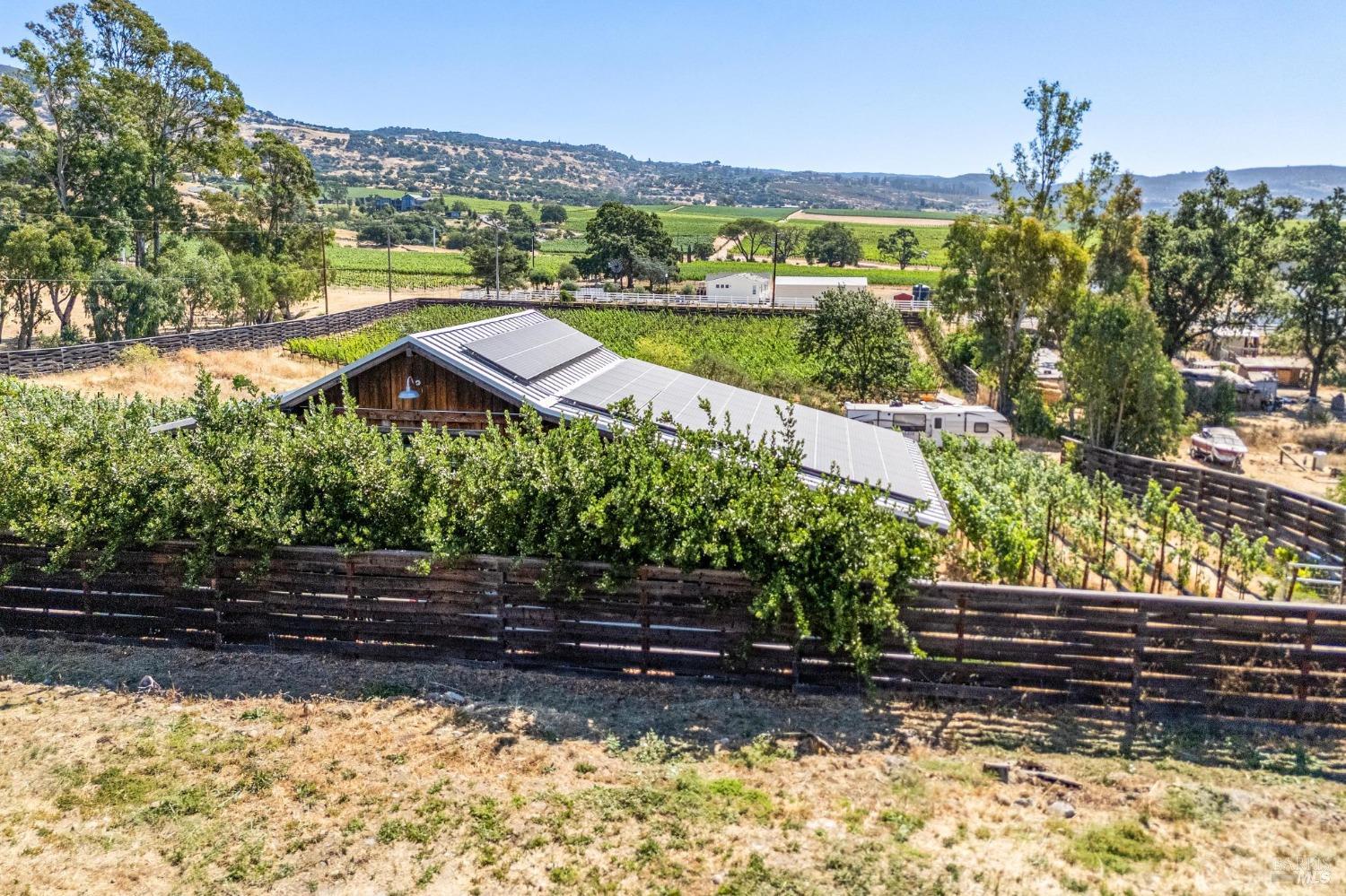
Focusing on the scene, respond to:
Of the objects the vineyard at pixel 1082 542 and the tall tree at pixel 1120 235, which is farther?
the tall tree at pixel 1120 235

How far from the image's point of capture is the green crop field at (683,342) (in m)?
34.3

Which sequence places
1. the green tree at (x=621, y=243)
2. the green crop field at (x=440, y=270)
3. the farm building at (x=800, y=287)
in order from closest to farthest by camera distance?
1. the farm building at (x=800, y=287)
2. the green tree at (x=621, y=243)
3. the green crop field at (x=440, y=270)

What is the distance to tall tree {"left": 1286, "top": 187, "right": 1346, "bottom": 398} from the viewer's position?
140 ft

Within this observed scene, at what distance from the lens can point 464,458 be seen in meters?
9.96

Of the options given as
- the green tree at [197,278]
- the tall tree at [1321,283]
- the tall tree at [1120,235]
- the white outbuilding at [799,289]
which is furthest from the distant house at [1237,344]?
the green tree at [197,278]

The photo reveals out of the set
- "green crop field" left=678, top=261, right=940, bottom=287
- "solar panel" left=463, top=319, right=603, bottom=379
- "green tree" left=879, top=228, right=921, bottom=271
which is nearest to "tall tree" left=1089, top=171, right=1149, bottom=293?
"solar panel" left=463, top=319, right=603, bottom=379

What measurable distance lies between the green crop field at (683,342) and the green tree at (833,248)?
2574 inches

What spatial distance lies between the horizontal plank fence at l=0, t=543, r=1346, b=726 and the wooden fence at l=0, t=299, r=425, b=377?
26.1 m

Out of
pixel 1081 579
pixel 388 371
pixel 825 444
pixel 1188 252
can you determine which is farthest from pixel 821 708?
pixel 1188 252

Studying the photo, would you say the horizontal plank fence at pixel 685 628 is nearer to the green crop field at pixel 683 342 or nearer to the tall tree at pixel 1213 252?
the green crop field at pixel 683 342

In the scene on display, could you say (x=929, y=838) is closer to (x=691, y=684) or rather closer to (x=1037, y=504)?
(x=691, y=684)

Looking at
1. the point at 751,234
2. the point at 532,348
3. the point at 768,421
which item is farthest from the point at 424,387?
the point at 751,234

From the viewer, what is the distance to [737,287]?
6706 centimetres

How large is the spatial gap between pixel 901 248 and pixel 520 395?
113 metres
